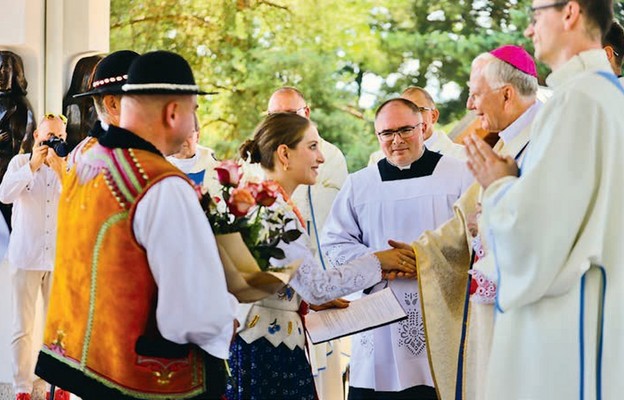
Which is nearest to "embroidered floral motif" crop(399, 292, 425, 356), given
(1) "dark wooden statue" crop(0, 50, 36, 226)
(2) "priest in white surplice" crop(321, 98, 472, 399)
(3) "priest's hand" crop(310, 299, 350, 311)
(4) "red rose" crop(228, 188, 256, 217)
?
(2) "priest in white surplice" crop(321, 98, 472, 399)

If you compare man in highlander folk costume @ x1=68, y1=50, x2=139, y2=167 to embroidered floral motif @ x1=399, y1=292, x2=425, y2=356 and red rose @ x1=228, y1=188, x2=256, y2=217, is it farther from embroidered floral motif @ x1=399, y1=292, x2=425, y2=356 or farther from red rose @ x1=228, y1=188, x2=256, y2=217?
embroidered floral motif @ x1=399, y1=292, x2=425, y2=356

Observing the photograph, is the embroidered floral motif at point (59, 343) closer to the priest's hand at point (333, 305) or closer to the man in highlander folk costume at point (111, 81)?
the man in highlander folk costume at point (111, 81)

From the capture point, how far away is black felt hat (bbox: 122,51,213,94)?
125 inches

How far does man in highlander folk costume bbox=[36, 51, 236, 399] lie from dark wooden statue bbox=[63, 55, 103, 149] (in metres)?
4.67

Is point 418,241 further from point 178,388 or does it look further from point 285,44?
point 285,44

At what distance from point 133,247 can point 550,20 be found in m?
1.48

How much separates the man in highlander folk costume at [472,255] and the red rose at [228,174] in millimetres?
1289

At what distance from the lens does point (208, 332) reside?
121 inches

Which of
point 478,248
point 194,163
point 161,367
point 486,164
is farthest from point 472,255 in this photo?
point 194,163

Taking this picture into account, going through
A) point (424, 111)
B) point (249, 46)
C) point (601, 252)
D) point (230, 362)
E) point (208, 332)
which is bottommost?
point (230, 362)

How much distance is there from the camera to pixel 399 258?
484 centimetres

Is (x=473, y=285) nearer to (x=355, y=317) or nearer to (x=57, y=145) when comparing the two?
(x=355, y=317)

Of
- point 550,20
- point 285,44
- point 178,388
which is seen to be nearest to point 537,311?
point 550,20

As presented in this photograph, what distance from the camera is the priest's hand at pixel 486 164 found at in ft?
11.9
